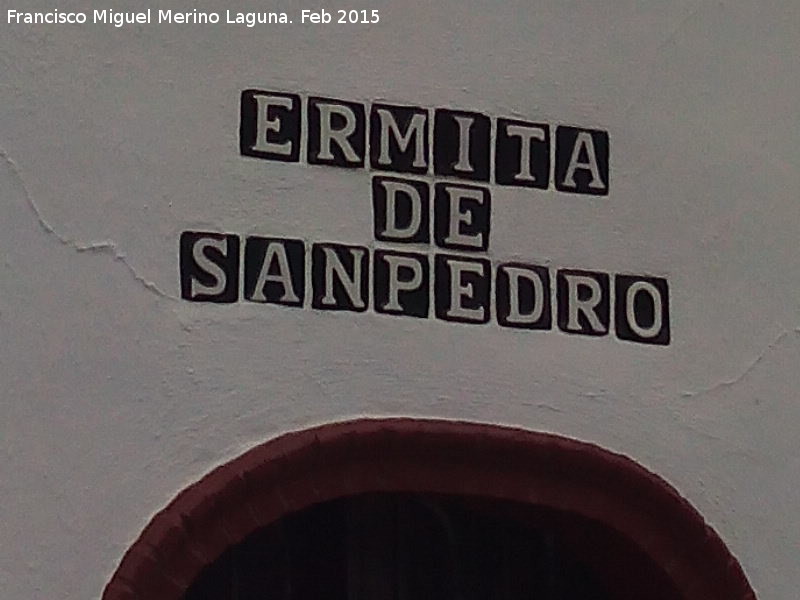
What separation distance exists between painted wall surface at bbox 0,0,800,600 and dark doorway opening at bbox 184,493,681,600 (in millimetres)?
286

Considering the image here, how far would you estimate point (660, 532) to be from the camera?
16.9 ft

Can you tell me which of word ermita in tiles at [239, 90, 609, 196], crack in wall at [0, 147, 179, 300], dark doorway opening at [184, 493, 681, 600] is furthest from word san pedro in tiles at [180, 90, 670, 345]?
dark doorway opening at [184, 493, 681, 600]

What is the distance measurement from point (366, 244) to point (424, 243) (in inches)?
7.0

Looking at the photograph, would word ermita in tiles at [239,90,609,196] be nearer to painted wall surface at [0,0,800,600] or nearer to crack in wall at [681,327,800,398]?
painted wall surface at [0,0,800,600]

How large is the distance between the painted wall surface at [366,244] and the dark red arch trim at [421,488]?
68 millimetres

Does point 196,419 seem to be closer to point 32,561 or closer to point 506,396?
point 32,561

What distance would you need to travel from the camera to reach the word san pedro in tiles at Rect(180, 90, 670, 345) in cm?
500

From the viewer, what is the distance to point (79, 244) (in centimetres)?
484

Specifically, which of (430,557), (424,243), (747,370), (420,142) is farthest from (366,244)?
(747,370)

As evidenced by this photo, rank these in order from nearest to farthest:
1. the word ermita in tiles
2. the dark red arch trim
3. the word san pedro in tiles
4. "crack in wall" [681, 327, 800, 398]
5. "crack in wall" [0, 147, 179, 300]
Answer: the dark red arch trim
"crack in wall" [0, 147, 179, 300]
the word san pedro in tiles
the word ermita in tiles
"crack in wall" [681, 327, 800, 398]

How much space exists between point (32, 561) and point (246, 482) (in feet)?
1.88

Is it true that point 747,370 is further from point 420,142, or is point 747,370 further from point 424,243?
point 420,142

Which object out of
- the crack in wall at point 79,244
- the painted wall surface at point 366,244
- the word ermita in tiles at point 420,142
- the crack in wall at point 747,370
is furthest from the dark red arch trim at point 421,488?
the word ermita in tiles at point 420,142

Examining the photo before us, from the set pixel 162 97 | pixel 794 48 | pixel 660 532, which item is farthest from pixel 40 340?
pixel 794 48
